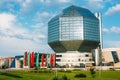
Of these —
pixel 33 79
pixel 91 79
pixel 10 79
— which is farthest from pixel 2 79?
pixel 91 79

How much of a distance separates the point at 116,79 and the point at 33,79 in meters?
29.9

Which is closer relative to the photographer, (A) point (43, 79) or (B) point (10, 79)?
(B) point (10, 79)

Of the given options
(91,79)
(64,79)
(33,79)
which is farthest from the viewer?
(91,79)

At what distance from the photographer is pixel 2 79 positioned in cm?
8131

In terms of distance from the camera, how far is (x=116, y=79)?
328ft

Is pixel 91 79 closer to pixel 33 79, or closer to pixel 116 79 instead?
pixel 116 79

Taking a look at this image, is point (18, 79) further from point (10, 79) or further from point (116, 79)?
point (116, 79)

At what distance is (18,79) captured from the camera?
279 ft

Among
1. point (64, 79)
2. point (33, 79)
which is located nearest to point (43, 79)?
point (33, 79)

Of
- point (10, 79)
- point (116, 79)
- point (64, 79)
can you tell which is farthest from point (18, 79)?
point (116, 79)

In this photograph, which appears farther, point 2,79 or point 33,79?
point 33,79

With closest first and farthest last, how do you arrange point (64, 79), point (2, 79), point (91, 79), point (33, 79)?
point (64, 79) < point (2, 79) < point (33, 79) < point (91, 79)

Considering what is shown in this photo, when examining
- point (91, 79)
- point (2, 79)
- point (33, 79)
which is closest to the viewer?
point (2, 79)

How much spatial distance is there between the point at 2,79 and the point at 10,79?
2.44 meters
